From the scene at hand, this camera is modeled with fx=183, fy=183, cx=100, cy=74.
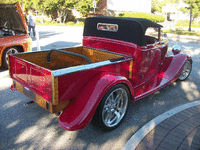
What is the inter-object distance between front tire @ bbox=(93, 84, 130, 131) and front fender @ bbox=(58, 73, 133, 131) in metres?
0.15

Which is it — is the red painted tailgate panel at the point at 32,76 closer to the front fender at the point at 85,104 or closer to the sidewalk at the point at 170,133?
the front fender at the point at 85,104

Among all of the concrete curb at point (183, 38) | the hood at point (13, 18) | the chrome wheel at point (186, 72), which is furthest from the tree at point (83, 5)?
the chrome wheel at point (186, 72)

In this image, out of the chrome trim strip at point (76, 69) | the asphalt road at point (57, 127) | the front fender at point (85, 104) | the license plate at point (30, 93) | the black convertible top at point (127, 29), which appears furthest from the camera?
the black convertible top at point (127, 29)

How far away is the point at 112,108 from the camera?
123 inches

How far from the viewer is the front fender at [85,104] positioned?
2480mm

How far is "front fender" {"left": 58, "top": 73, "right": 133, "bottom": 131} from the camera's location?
248 centimetres

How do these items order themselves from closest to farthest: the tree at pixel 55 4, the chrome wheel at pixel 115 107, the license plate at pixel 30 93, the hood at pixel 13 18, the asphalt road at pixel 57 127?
1. the asphalt road at pixel 57 127
2. the license plate at pixel 30 93
3. the chrome wheel at pixel 115 107
4. the hood at pixel 13 18
5. the tree at pixel 55 4

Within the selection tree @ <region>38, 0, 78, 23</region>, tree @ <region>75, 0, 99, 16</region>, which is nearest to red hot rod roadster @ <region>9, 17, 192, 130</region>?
tree @ <region>38, 0, 78, 23</region>

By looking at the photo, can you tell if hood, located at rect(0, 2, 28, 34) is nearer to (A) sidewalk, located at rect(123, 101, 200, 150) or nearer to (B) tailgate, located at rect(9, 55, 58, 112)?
(B) tailgate, located at rect(9, 55, 58, 112)

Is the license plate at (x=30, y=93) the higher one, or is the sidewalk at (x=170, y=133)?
the license plate at (x=30, y=93)

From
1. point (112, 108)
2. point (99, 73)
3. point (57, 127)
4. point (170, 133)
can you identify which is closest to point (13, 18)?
point (57, 127)

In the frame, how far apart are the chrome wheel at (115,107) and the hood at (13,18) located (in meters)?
4.64

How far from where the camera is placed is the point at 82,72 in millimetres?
2625

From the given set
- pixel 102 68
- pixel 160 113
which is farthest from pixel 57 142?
pixel 160 113
